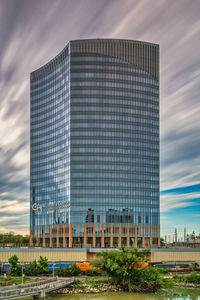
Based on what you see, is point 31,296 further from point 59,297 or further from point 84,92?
point 84,92

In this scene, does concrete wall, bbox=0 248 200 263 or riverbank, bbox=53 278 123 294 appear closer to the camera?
riverbank, bbox=53 278 123 294

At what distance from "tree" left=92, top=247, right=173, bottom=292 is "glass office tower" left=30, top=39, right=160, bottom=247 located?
6966 cm

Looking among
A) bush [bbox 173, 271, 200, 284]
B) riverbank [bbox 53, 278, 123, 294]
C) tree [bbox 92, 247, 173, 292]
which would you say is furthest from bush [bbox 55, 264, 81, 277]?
bush [bbox 173, 271, 200, 284]

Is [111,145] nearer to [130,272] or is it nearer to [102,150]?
[102,150]

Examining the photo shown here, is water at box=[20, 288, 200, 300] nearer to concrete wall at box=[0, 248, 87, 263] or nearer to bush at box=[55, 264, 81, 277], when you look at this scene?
bush at box=[55, 264, 81, 277]

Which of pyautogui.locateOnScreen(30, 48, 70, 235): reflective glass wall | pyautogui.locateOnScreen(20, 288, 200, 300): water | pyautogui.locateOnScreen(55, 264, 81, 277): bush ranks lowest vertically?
pyautogui.locateOnScreen(20, 288, 200, 300): water

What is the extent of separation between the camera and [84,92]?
17750cm

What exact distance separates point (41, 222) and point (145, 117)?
6690 cm

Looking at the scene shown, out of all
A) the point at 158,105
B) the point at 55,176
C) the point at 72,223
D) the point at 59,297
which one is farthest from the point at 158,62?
the point at 59,297

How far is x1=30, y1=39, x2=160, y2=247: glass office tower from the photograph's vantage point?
171 meters

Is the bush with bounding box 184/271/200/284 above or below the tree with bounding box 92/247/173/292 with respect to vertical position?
below

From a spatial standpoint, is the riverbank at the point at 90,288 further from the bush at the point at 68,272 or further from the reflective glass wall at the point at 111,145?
the reflective glass wall at the point at 111,145

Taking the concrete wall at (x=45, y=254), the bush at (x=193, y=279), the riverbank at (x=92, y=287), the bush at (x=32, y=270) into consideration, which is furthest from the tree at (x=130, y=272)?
the concrete wall at (x=45, y=254)

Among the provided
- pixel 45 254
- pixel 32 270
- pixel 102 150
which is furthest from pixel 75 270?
pixel 102 150
